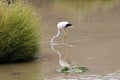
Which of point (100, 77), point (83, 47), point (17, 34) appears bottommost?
point (100, 77)

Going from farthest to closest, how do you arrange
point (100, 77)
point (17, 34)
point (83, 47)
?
1. point (83, 47)
2. point (17, 34)
3. point (100, 77)

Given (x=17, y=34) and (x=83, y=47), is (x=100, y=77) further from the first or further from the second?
(x=83, y=47)

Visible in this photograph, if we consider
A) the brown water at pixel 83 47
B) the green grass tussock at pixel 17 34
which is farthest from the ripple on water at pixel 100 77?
the green grass tussock at pixel 17 34

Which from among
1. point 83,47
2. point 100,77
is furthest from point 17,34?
point 83,47

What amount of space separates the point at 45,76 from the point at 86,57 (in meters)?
2.05

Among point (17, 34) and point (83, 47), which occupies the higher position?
point (17, 34)

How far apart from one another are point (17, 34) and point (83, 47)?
2630 millimetres

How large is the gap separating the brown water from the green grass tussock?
0.25 meters

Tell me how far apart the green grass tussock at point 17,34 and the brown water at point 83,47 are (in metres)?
0.25

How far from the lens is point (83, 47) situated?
42.4ft

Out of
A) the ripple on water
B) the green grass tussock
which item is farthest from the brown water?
the green grass tussock

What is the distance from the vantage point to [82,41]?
1398 centimetres

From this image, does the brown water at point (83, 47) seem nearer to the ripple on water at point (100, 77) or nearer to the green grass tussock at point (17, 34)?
the ripple on water at point (100, 77)

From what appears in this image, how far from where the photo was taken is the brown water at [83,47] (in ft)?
32.8
